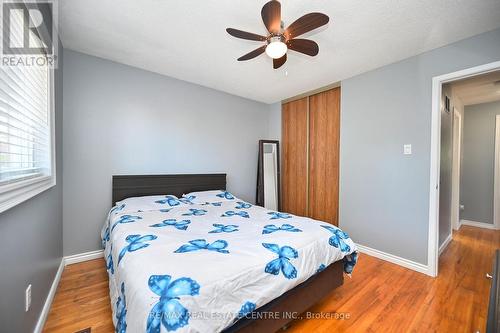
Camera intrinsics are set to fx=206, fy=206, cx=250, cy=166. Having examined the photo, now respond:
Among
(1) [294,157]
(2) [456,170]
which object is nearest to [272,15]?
(1) [294,157]

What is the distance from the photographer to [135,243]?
1395 millimetres

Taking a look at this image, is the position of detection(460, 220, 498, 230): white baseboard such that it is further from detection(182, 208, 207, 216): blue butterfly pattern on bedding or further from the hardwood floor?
detection(182, 208, 207, 216): blue butterfly pattern on bedding

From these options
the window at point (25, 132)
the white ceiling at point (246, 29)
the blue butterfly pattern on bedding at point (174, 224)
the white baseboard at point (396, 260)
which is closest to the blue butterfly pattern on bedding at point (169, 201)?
the blue butterfly pattern on bedding at point (174, 224)

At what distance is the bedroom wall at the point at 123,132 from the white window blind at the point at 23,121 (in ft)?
2.19

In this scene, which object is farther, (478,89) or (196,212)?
(478,89)

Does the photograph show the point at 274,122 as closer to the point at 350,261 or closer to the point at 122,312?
the point at 350,261

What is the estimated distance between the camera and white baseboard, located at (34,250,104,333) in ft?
4.72

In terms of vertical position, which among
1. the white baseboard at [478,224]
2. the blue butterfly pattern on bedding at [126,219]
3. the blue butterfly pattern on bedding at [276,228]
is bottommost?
the white baseboard at [478,224]

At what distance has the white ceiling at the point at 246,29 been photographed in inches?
64.1

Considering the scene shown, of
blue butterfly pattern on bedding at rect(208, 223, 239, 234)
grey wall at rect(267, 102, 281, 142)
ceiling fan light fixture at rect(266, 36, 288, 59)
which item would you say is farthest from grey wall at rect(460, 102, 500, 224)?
blue butterfly pattern on bedding at rect(208, 223, 239, 234)

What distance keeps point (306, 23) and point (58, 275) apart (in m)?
3.13

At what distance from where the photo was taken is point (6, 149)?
105 cm

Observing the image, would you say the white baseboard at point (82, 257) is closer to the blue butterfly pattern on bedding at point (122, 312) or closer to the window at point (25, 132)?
the window at point (25, 132)

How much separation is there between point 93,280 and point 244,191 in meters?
2.42
